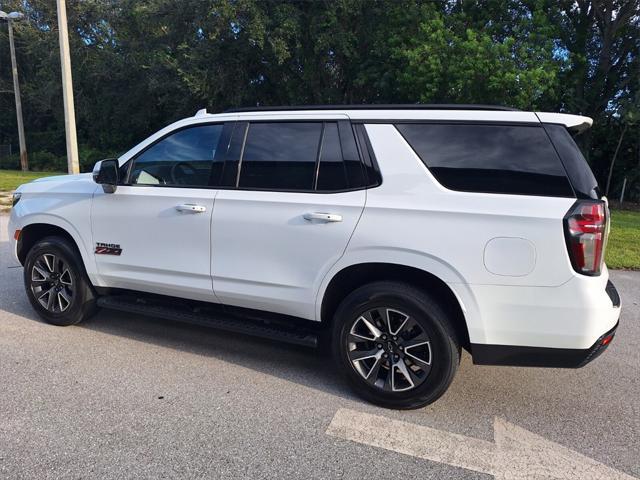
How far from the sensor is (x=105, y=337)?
4.48 metres

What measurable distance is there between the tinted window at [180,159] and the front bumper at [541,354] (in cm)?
238

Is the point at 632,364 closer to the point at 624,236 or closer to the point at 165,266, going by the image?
the point at 165,266

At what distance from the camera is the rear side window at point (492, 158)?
3000 millimetres

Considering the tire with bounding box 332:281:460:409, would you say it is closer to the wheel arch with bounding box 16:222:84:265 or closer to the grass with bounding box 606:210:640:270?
the wheel arch with bounding box 16:222:84:265

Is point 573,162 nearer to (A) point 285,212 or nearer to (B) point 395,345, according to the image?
(B) point 395,345

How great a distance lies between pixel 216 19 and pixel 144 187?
1669cm

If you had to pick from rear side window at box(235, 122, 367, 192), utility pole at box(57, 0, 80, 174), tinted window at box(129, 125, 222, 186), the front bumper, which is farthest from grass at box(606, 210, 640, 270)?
utility pole at box(57, 0, 80, 174)

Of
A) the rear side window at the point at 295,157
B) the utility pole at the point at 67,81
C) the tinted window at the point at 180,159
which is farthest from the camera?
the utility pole at the point at 67,81

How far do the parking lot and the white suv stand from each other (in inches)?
13.3

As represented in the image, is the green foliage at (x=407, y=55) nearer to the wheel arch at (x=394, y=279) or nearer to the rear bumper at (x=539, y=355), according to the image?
→ the wheel arch at (x=394, y=279)

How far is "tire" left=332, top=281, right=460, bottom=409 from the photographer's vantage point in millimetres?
3205

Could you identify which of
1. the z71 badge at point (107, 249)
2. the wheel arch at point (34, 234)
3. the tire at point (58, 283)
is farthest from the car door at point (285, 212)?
the wheel arch at point (34, 234)

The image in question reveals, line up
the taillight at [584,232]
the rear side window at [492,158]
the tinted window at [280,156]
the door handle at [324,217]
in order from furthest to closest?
the tinted window at [280,156] < the door handle at [324,217] < the rear side window at [492,158] < the taillight at [584,232]

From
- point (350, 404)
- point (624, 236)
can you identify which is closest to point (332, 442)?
point (350, 404)
